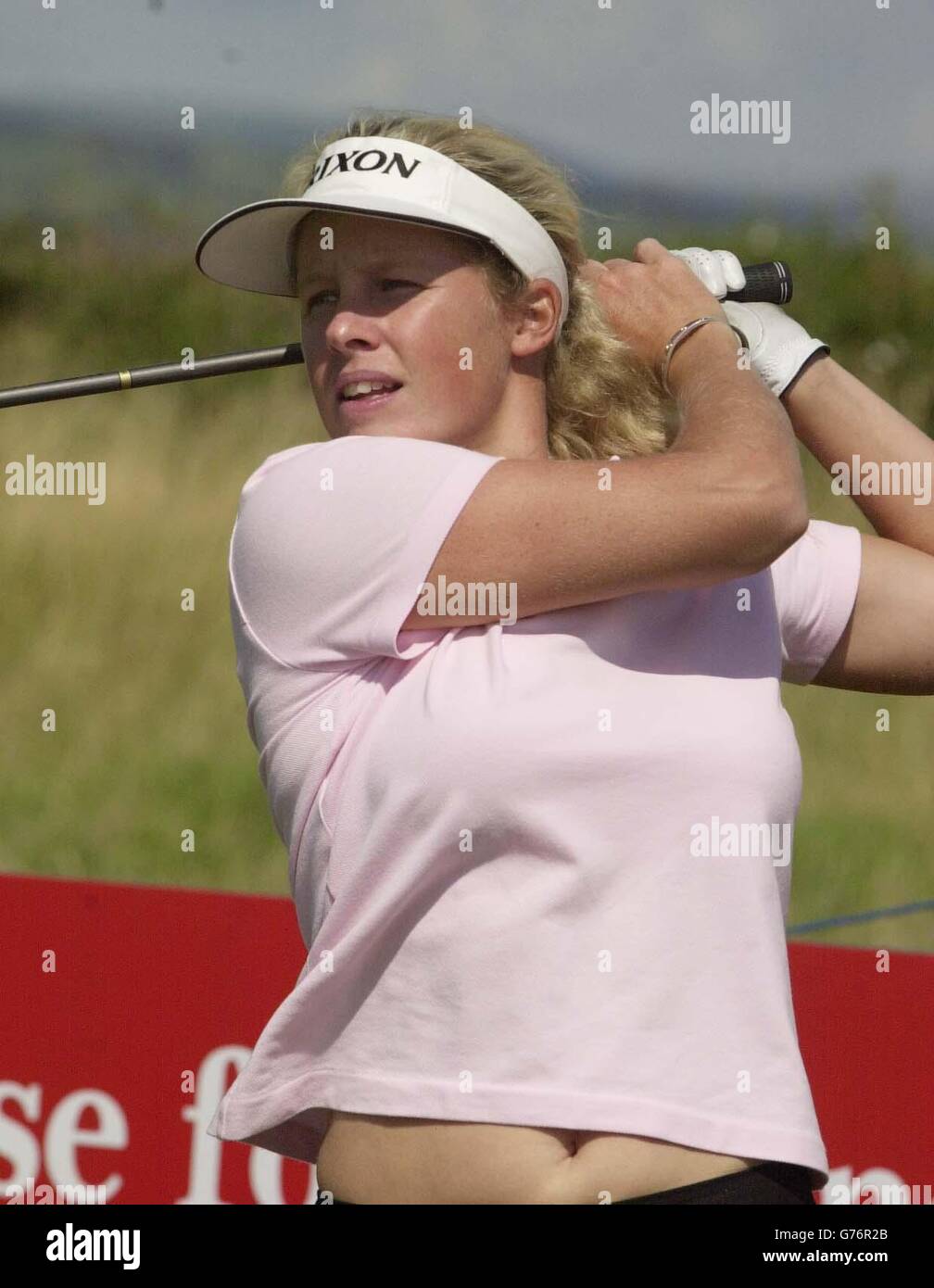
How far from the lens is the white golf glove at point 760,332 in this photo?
5.77 ft

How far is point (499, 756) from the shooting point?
1.31 m

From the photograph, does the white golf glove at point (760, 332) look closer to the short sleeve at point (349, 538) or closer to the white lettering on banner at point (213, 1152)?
the short sleeve at point (349, 538)

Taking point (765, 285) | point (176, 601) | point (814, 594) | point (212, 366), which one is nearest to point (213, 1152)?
point (212, 366)

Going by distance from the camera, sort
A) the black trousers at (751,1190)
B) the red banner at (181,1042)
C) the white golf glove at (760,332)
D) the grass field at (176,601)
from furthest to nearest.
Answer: the grass field at (176,601) < the red banner at (181,1042) < the white golf glove at (760,332) < the black trousers at (751,1190)

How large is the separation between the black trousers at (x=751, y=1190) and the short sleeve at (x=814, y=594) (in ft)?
1.59

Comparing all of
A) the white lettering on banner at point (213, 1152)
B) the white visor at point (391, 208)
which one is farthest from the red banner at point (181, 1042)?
the white visor at point (391, 208)

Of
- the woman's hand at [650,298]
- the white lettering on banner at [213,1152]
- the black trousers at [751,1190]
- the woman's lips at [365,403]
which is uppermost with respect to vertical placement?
the woman's hand at [650,298]

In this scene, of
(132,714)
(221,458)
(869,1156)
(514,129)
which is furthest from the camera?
(221,458)

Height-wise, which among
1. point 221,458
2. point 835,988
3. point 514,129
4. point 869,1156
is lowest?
point 869,1156

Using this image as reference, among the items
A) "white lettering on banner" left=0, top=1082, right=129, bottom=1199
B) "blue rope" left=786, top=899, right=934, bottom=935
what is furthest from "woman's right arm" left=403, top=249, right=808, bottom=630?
"white lettering on banner" left=0, top=1082, right=129, bottom=1199

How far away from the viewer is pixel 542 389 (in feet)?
5.37
